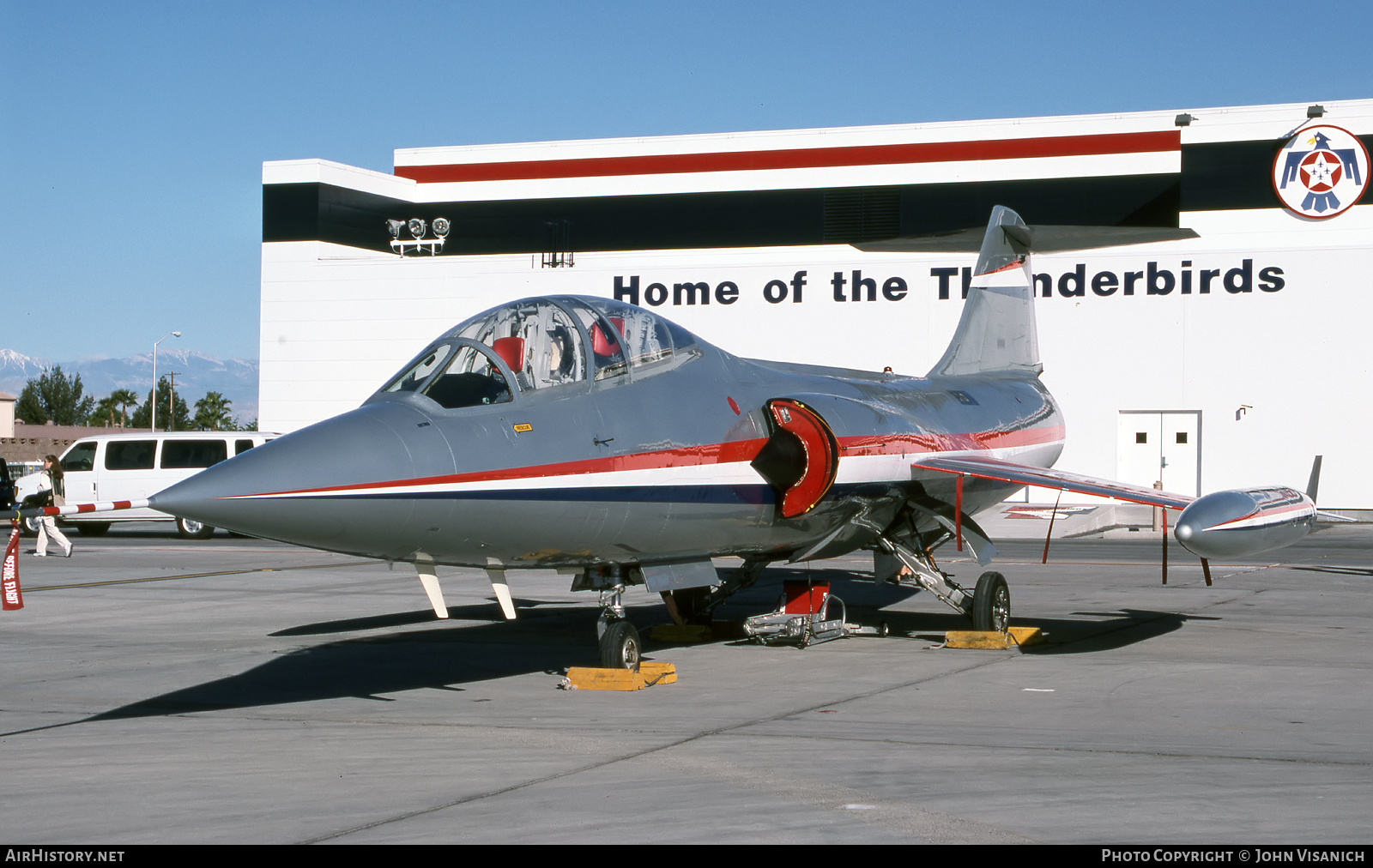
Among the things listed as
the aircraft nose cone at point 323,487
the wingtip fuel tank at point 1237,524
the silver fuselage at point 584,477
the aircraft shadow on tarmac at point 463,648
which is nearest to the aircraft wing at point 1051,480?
the silver fuselage at point 584,477

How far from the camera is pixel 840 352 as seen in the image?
4000 centimetres

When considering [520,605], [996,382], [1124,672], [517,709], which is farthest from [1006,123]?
[517,709]

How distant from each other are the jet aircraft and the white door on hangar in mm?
25076

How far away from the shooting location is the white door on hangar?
37.4 m

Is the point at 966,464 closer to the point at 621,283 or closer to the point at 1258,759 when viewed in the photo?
the point at 1258,759

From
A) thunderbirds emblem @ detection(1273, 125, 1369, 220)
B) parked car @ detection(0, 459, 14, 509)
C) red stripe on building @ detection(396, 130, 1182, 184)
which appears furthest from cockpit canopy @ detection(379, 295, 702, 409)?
parked car @ detection(0, 459, 14, 509)

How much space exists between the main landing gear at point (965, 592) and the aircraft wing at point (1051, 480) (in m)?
1.06

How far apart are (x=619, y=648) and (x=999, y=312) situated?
9930 millimetres

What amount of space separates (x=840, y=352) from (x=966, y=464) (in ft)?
90.0

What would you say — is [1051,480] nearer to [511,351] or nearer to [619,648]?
[619,648]

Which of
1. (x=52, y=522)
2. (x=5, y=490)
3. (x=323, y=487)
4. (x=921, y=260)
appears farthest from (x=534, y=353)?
(x=5, y=490)

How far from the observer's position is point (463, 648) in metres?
12.9

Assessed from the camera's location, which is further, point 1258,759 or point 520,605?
point 520,605

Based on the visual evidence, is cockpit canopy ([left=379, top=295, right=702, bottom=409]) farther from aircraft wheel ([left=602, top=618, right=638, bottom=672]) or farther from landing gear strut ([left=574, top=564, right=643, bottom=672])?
aircraft wheel ([left=602, top=618, right=638, bottom=672])
